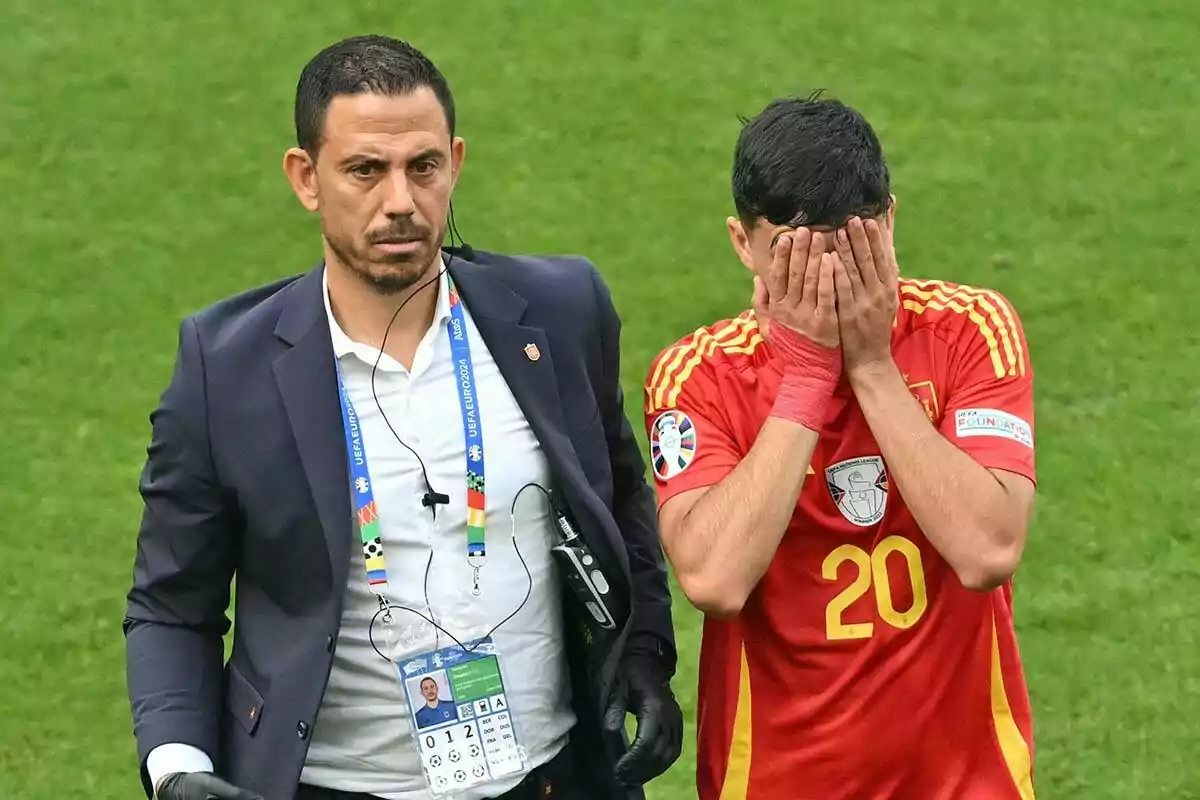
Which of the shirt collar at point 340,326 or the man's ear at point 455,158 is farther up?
the man's ear at point 455,158

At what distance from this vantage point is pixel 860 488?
2977 mm

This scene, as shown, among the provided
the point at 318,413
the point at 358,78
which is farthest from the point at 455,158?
the point at 318,413

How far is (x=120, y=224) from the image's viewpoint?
906 cm

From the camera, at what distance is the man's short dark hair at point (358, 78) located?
3.12 m

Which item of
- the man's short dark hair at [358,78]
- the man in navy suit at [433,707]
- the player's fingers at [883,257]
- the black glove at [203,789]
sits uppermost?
the man's short dark hair at [358,78]

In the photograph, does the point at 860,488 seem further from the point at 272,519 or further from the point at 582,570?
the point at 272,519

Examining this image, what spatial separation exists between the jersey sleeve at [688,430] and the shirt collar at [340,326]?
1.40ft

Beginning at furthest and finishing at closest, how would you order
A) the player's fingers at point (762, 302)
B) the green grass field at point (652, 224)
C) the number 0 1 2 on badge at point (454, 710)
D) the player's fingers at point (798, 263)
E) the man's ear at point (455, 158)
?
the green grass field at point (652, 224) → the man's ear at point (455, 158) → the number 0 1 2 on badge at point (454, 710) → the player's fingers at point (762, 302) → the player's fingers at point (798, 263)

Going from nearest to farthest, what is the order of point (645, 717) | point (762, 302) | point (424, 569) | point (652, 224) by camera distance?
point (762, 302), point (424, 569), point (645, 717), point (652, 224)

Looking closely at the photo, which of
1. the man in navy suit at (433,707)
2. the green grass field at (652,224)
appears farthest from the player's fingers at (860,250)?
the green grass field at (652,224)

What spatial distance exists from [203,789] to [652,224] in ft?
20.3

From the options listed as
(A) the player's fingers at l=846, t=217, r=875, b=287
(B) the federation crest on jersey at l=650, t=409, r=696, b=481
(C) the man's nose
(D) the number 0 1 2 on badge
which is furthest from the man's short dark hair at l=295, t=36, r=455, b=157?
(D) the number 0 1 2 on badge

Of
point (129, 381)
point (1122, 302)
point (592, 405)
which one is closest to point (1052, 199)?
point (1122, 302)

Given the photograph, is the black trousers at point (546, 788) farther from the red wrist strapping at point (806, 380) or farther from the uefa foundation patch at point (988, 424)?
the uefa foundation patch at point (988, 424)
